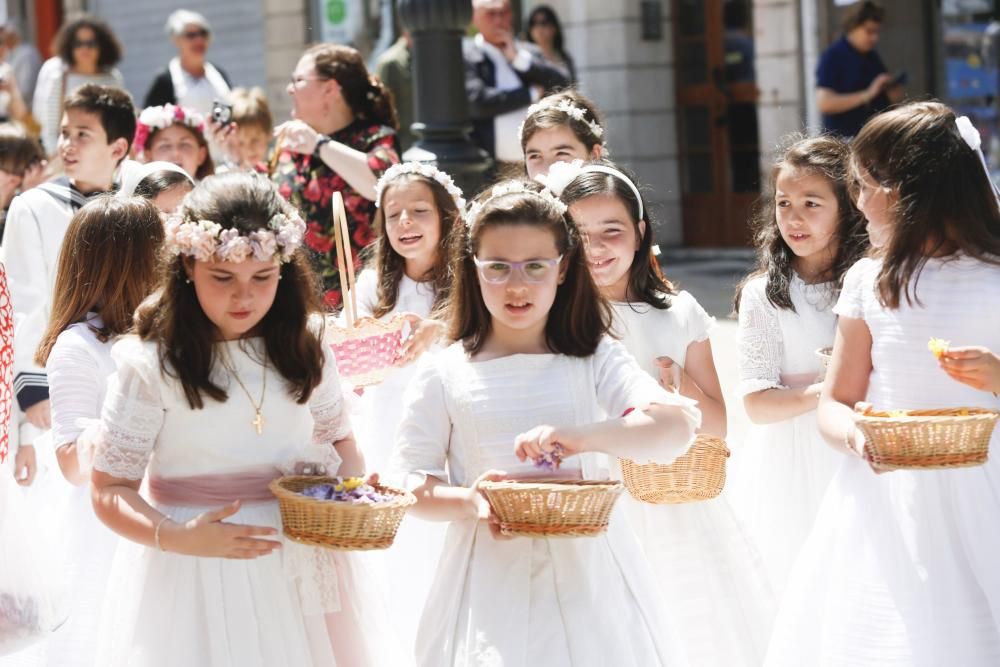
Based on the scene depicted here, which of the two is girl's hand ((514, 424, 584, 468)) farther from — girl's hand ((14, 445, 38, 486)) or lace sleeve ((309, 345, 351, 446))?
girl's hand ((14, 445, 38, 486))

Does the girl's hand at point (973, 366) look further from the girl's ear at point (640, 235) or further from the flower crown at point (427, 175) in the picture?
the flower crown at point (427, 175)

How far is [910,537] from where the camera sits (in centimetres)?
369

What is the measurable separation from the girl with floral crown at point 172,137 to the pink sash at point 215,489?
11.6 feet

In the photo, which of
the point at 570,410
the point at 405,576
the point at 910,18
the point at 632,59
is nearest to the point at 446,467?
the point at 570,410

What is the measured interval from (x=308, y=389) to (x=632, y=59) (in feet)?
38.6

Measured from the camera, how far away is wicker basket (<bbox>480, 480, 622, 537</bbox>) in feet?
10.6

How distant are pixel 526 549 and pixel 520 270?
2.12ft

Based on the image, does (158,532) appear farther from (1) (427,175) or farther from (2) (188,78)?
(2) (188,78)

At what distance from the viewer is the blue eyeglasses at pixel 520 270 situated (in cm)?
367

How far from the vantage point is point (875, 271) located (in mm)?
3916

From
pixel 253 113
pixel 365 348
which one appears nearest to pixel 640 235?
pixel 365 348

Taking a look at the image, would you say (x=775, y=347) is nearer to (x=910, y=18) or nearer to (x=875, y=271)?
(x=875, y=271)

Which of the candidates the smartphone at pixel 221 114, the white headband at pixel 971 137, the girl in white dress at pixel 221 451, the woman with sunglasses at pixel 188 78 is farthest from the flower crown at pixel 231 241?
the woman with sunglasses at pixel 188 78

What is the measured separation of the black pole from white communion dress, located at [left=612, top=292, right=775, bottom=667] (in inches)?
109
